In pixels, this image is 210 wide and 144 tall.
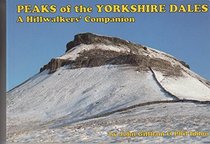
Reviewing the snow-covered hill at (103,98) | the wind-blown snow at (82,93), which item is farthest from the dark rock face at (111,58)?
the wind-blown snow at (82,93)

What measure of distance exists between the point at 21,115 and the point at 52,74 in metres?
11.9

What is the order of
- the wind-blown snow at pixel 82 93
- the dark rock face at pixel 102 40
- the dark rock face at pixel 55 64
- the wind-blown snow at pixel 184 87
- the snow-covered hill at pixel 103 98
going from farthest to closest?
1. the dark rock face at pixel 102 40
2. the dark rock face at pixel 55 64
3. the wind-blown snow at pixel 184 87
4. the wind-blown snow at pixel 82 93
5. the snow-covered hill at pixel 103 98

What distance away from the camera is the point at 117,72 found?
1352 inches

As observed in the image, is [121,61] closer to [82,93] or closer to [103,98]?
[82,93]

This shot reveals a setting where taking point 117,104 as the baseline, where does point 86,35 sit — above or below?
above

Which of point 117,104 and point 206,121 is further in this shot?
point 117,104

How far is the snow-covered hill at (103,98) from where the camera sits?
55.7 ft

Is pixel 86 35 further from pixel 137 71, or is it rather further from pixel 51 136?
pixel 51 136

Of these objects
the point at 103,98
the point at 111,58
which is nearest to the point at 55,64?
the point at 111,58

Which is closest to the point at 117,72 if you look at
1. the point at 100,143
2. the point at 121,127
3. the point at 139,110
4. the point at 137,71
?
the point at 137,71

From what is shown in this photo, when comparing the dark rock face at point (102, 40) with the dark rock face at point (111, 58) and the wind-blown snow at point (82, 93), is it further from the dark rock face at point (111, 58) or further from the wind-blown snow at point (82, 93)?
the wind-blown snow at point (82, 93)

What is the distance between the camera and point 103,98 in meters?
27.2

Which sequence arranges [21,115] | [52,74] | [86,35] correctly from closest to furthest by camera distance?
[21,115] < [52,74] < [86,35]

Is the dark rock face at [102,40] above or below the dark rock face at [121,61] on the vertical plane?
above
